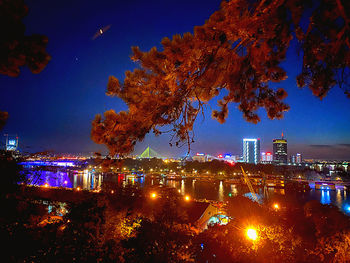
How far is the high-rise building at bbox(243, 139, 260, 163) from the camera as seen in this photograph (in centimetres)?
9175

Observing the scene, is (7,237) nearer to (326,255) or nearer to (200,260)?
(200,260)

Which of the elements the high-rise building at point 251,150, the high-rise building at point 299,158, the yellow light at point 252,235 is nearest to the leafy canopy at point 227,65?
the yellow light at point 252,235

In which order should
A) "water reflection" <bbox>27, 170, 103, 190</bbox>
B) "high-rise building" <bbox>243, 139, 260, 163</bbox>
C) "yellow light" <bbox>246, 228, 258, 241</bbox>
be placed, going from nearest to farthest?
"water reflection" <bbox>27, 170, 103, 190</bbox>
"yellow light" <bbox>246, 228, 258, 241</bbox>
"high-rise building" <bbox>243, 139, 260, 163</bbox>

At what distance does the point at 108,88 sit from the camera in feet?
8.18

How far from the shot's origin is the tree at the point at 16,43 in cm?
85

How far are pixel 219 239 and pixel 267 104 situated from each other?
11.3 feet

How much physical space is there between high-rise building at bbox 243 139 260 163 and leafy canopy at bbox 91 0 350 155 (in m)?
94.5

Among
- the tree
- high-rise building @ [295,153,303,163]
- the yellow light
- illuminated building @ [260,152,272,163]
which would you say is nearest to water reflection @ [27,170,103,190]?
the tree

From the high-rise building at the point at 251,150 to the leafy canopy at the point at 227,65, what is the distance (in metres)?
94.5

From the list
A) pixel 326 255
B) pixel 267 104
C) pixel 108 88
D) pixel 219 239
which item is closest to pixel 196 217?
pixel 219 239

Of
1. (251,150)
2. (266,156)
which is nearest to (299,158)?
(266,156)

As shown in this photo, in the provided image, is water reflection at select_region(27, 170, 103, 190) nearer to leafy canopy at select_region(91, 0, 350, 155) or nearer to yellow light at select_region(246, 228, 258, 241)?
leafy canopy at select_region(91, 0, 350, 155)

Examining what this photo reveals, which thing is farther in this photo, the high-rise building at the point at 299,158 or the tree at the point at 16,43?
the high-rise building at the point at 299,158

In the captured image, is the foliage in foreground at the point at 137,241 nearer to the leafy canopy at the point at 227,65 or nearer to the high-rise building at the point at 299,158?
the leafy canopy at the point at 227,65
